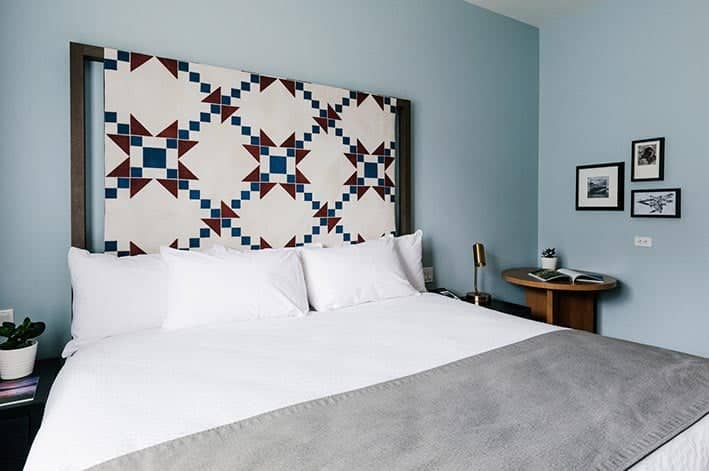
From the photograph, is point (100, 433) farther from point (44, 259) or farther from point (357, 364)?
point (44, 259)

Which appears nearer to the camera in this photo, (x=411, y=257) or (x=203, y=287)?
(x=203, y=287)

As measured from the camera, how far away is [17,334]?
67.2 inches

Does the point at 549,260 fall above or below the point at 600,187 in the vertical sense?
below

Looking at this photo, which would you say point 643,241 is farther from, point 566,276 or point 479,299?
point 479,299

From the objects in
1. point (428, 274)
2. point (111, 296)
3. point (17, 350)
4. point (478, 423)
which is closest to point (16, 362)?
point (17, 350)

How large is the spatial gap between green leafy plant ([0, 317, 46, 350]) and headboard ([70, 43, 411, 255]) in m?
0.42

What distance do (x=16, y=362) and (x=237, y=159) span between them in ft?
4.22

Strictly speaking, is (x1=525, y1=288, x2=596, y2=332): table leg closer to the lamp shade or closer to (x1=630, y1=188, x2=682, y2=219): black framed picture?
the lamp shade

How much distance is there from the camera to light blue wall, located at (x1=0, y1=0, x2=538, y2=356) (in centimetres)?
193

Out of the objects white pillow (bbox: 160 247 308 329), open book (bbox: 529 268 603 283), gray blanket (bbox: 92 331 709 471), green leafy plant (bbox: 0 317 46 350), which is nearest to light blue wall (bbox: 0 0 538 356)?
green leafy plant (bbox: 0 317 46 350)

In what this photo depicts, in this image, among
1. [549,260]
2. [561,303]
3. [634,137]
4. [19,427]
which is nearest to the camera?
[19,427]

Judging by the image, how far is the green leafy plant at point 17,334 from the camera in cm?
170

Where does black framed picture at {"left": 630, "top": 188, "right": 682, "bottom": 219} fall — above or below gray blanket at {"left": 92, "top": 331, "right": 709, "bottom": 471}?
above

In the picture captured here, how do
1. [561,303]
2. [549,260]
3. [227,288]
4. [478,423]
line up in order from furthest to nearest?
1. [549,260]
2. [561,303]
3. [227,288]
4. [478,423]
